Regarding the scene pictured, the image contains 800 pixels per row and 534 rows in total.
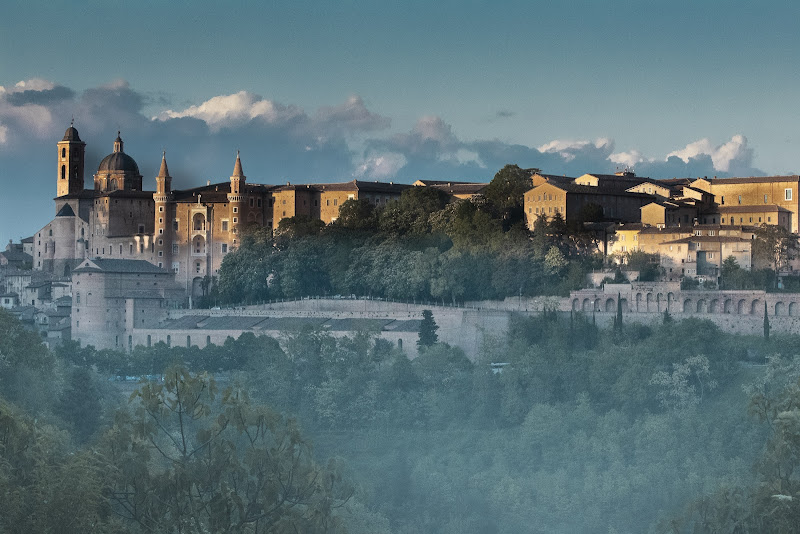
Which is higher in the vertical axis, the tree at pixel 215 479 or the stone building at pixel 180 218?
the stone building at pixel 180 218

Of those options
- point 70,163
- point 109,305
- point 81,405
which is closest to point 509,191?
point 109,305

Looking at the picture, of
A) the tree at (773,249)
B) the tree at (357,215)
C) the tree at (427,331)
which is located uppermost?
the tree at (357,215)

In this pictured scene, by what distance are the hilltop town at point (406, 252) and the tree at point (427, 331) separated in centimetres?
57

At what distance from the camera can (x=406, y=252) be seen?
50312 mm

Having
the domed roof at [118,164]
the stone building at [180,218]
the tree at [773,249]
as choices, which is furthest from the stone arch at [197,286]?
the tree at [773,249]

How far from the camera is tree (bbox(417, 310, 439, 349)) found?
45.5 meters

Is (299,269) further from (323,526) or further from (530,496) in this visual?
(323,526)

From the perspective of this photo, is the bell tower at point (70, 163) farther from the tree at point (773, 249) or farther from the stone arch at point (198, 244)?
the tree at point (773, 249)

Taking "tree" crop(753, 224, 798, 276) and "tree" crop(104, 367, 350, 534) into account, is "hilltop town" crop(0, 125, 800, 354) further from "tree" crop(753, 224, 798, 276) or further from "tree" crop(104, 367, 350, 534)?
"tree" crop(104, 367, 350, 534)

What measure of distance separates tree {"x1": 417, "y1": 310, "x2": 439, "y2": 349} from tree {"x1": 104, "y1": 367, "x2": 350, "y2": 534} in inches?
949

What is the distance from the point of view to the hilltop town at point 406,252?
152 feet

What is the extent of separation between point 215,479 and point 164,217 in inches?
1480

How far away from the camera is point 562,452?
38125 millimetres

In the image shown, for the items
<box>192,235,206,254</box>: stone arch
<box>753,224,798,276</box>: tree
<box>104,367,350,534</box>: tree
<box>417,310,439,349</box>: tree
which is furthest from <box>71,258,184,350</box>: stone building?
<box>104,367,350,534</box>: tree
